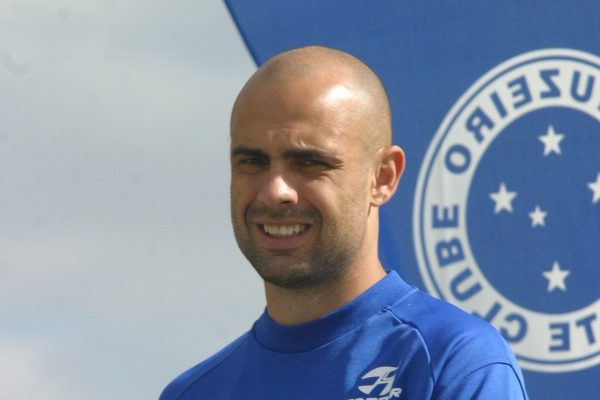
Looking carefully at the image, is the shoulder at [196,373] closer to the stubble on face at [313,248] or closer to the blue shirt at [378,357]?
the blue shirt at [378,357]

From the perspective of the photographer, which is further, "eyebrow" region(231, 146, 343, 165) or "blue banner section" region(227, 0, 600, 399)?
"blue banner section" region(227, 0, 600, 399)

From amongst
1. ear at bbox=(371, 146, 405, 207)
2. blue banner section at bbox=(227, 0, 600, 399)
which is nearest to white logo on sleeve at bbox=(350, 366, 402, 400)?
ear at bbox=(371, 146, 405, 207)

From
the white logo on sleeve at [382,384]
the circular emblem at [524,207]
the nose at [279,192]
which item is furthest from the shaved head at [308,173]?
the circular emblem at [524,207]

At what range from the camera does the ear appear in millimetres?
3002

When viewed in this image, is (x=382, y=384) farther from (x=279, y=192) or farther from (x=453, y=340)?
(x=279, y=192)

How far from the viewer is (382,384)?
2.77 metres

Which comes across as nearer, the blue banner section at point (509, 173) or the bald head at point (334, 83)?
the bald head at point (334, 83)

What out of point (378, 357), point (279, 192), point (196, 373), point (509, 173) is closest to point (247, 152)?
point (279, 192)

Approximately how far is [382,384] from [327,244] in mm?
336

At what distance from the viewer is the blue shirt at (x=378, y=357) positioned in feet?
8.79

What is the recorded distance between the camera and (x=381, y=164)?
3020mm

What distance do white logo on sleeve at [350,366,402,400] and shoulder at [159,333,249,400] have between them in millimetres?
526

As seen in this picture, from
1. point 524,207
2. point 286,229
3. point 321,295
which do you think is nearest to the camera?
point 286,229

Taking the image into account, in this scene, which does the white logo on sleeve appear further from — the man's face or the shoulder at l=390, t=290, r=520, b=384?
the man's face
